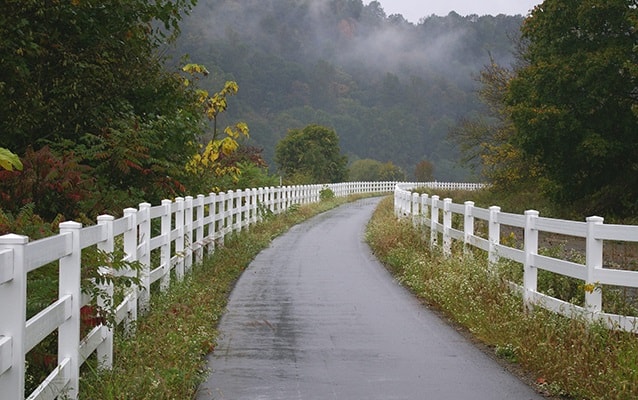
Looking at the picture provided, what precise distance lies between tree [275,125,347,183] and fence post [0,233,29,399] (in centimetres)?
7635

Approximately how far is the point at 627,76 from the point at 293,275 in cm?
1442

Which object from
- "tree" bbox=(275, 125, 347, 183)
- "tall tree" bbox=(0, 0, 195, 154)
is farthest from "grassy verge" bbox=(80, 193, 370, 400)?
"tree" bbox=(275, 125, 347, 183)

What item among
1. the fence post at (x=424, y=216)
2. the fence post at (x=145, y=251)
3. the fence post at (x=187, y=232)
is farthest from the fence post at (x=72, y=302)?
the fence post at (x=424, y=216)

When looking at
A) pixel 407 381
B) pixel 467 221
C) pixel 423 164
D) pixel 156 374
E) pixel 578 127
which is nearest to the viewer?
pixel 156 374

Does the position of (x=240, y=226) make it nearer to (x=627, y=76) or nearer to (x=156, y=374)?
(x=627, y=76)

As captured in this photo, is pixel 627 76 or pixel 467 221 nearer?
pixel 467 221

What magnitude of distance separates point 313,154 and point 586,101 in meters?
57.6

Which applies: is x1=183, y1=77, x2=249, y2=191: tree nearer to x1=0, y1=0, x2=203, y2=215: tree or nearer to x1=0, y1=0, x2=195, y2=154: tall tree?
x1=0, y1=0, x2=203, y2=215: tree

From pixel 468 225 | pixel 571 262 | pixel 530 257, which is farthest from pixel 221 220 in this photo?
pixel 571 262

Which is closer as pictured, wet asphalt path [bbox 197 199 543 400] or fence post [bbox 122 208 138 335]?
wet asphalt path [bbox 197 199 543 400]

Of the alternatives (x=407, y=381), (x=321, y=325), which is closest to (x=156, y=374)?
(x=407, y=381)

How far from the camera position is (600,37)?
27.7m

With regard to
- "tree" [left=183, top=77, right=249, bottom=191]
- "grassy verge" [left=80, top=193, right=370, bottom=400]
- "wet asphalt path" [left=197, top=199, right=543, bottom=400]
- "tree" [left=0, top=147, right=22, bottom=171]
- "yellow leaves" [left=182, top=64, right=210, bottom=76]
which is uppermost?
"yellow leaves" [left=182, top=64, right=210, bottom=76]

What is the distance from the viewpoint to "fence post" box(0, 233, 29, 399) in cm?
468
